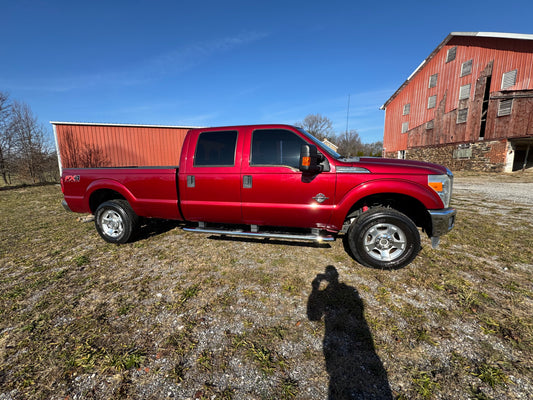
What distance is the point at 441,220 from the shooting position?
3.08 m

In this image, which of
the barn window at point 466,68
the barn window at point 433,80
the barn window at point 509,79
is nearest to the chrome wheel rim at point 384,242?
the barn window at point 509,79

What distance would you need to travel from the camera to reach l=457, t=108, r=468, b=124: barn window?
769 inches

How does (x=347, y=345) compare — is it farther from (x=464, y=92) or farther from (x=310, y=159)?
(x=464, y=92)

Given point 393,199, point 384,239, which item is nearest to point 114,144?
point 393,199

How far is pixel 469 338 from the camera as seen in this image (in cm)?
203

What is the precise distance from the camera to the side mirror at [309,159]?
3.04 meters

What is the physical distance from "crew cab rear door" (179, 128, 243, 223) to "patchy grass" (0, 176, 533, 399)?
0.69 meters

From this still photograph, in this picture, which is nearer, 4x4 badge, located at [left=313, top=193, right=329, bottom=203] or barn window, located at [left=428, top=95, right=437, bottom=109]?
4x4 badge, located at [left=313, top=193, right=329, bottom=203]

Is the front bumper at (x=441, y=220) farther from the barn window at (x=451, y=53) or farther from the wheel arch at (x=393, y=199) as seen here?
the barn window at (x=451, y=53)

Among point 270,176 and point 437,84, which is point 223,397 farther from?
point 437,84

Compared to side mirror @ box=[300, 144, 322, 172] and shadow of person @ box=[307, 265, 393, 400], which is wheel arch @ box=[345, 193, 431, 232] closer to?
side mirror @ box=[300, 144, 322, 172]

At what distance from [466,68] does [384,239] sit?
81.8 feet

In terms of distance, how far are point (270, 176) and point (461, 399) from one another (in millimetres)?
2828

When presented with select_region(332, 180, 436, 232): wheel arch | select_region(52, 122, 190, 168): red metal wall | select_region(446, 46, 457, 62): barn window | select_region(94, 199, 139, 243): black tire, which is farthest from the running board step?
select_region(446, 46, 457, 62): barn window
